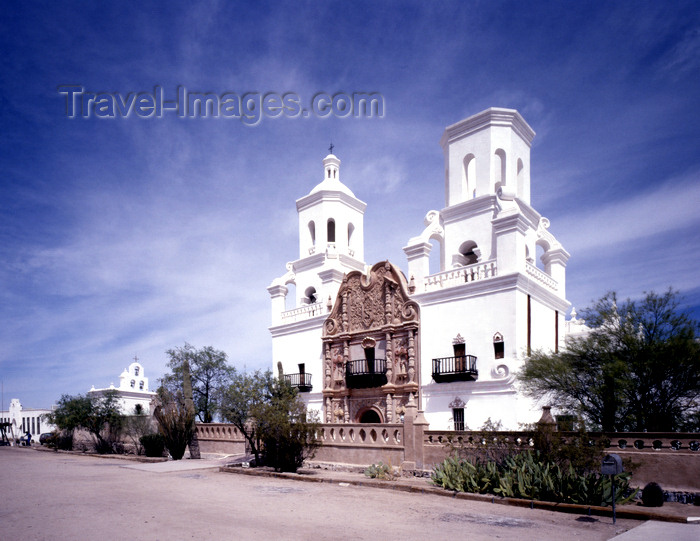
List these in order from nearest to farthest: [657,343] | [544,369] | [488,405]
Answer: [657,343], [544,369], [488,405]

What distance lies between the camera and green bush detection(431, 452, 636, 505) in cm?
1179

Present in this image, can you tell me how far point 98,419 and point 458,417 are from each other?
25151 mm

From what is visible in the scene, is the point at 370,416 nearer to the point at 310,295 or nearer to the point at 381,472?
the point at 381,472

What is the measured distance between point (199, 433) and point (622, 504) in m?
21.3

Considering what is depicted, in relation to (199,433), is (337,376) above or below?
above

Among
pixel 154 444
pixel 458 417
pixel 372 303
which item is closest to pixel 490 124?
pixel 372 303

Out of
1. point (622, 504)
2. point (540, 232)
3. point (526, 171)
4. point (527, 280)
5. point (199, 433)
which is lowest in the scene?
point (199, 433)

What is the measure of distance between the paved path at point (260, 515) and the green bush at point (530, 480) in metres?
0.76

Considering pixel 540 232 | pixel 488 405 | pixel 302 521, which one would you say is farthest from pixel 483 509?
pixel 540 232

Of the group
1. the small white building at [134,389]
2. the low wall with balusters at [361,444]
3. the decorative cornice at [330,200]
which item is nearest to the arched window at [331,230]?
the decorative cornice at [330,200]

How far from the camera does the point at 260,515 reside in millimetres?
10570

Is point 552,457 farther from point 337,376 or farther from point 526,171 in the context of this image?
point 526,171

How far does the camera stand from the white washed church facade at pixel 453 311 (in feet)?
68.1

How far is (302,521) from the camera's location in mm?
10000
